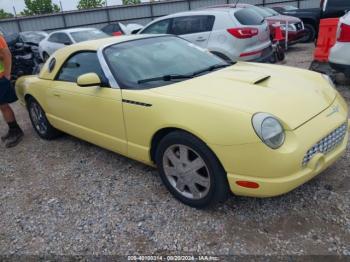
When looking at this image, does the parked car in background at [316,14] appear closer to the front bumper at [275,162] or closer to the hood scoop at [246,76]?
the hood scoop at [246,76]

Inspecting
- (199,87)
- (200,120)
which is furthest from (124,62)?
(200,120)

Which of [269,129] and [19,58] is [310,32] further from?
[269,129]

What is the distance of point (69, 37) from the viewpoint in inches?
473

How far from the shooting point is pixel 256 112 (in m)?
2.57

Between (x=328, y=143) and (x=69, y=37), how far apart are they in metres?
11.0

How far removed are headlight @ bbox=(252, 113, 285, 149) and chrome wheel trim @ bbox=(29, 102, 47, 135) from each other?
3.47 m

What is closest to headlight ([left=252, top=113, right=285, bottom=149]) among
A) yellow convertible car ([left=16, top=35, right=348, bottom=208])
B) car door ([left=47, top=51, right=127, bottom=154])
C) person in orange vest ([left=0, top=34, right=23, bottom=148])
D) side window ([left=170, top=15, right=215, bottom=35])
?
yellow convertible car ([left=16, top=35, right=348, bottom=208])

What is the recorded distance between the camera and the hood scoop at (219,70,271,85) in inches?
123

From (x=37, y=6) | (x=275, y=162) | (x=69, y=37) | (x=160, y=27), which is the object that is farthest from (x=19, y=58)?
(x=37, y=6)

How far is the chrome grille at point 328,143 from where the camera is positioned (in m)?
2.59

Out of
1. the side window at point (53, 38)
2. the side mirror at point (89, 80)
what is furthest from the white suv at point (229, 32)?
the side window at point (53, 38)

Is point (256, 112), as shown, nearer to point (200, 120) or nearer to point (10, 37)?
point (200, 120)

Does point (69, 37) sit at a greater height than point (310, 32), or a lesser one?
greater

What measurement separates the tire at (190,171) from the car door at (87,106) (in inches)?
23.1
